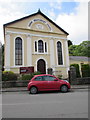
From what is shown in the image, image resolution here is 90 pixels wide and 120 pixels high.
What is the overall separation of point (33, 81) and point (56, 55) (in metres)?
11.7

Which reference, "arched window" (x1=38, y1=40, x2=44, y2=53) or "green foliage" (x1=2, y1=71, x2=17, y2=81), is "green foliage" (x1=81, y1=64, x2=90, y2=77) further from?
"green foliage" (x1=2, y1=71, x2=17, y2=81)

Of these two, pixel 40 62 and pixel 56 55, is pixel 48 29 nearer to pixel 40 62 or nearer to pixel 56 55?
pixel 56 55

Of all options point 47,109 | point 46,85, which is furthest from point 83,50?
point 47,109

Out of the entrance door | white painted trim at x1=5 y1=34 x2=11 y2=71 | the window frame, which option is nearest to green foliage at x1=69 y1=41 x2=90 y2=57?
the entrance door

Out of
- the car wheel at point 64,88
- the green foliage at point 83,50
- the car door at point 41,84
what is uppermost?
the green foliage at point 83,50

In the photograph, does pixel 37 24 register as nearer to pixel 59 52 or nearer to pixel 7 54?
pixel 59 52

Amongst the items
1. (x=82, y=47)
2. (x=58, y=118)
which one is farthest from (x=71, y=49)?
(x=58, y=118)

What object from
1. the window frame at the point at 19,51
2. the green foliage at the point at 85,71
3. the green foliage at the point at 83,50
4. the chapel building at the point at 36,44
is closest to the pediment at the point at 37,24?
the chapel building at the point at 36,44

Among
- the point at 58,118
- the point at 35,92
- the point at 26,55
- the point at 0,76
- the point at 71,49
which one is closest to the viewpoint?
the point at 58,118

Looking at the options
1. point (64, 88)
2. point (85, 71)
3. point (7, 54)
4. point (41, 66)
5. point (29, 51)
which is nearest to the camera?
point (64, 88)

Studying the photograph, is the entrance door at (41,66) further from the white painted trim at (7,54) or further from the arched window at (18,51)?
the white painted trim at (7,54)

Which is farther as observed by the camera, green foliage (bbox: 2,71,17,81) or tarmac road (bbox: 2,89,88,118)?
green foliage (bbox: 2,71,17,81)

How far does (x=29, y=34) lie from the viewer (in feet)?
64.4

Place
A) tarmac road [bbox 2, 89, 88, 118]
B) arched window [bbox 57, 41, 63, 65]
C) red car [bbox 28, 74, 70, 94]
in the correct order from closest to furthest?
tarmac road [bbox 2, 89, 88, 118] < red car [bbox 28, 74, 70, 94] < arched window [bbox 57, 41, 63, 65]
